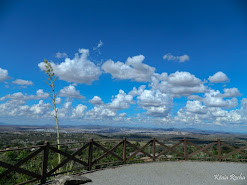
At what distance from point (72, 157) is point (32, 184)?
1746 millimetres

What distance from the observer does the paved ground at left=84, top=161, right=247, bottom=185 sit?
726 cm

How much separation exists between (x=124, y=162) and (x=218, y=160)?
6262mm

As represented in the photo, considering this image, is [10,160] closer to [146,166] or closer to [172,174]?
[146,166]

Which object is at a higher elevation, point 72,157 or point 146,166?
point 72,157

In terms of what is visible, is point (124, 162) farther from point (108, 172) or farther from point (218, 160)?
point (218, 160)

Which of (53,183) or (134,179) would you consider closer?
(53,183)

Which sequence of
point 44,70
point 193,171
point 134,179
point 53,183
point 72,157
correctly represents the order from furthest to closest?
point 44,70 < point 193,171 < point 72,157 < point 134,179 < point 53,183

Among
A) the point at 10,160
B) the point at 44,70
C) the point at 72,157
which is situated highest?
the point at 44,70

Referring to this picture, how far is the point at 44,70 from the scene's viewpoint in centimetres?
979

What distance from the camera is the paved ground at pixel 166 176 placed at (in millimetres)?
7258

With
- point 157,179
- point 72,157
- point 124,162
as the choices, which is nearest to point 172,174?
point 157,179

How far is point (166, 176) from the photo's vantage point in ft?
26.5

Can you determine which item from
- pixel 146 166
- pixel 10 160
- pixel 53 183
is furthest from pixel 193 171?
pixel 10 160

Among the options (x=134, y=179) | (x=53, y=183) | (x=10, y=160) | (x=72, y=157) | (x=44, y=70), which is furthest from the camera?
(x=10, y=160)
